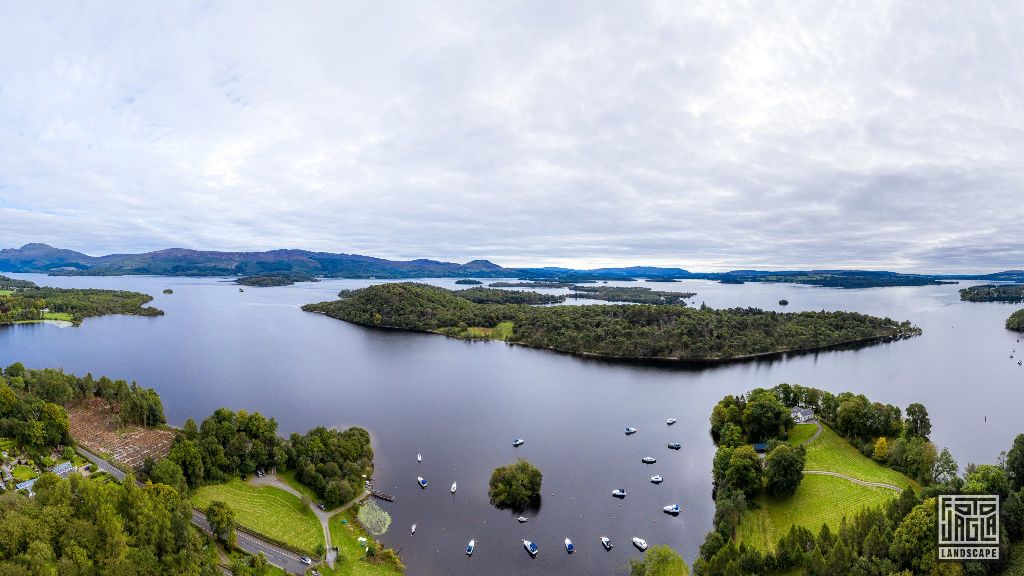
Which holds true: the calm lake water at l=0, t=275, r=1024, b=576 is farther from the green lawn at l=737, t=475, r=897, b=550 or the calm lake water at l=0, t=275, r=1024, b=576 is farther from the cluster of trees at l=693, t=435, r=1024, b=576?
the cluster of trees at l=693, t=435, r=1024, b=576

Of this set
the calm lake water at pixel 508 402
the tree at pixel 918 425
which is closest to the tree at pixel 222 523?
the calm lake water at pixel 508 402

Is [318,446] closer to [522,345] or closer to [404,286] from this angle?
[522,345]

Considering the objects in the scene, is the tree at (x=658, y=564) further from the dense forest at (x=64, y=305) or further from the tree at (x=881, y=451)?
the dense forest at (x=64, y=305)

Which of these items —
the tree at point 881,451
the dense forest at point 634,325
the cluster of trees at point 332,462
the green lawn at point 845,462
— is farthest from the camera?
the dense forest at point 634,325

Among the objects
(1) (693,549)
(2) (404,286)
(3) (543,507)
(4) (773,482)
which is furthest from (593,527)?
(2) (404,286)

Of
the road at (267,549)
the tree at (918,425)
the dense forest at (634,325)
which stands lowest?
the road at (267,549)

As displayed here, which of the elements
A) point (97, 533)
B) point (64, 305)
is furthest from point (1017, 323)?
point (64, 305)
